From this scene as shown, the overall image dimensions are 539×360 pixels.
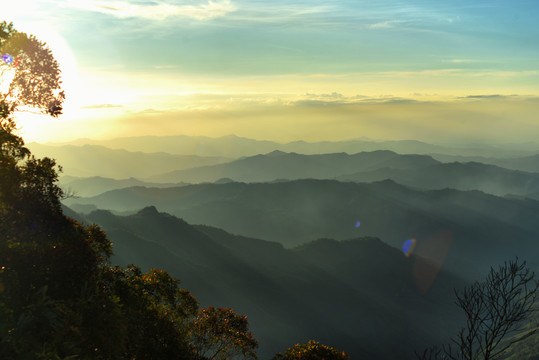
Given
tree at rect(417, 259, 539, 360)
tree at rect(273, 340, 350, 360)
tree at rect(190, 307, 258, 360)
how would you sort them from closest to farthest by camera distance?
1. tree at rect(417, 259, 539, 360)
2. tree at rect(273, 340, 350, 360)
3. tree at rect(190, 307, 258, 360)

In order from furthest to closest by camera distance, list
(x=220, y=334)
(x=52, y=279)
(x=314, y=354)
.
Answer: (x=220, y=334)
(x=314, y=354)
(x=52, y=279)

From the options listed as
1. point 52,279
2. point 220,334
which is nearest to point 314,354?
point 220,334

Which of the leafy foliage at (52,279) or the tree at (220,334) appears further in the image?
the tree at (220,334)

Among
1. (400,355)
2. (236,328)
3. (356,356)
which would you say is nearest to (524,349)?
(400,355)

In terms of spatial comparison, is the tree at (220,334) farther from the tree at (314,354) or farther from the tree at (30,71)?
the tree at (30,71)

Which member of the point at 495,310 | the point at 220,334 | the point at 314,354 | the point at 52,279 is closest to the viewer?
the point at 495,310

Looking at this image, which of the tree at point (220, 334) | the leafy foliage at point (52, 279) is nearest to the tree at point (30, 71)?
the leafy foliage at point (52, 279)

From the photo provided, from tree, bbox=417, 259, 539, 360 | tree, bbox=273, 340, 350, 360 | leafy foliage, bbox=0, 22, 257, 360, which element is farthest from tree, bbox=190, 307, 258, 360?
tree, bbox=417, 259, 539, 360

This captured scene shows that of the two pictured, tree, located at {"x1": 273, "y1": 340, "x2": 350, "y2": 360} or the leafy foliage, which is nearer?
the leafy foliage

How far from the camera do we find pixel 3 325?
12586 mm

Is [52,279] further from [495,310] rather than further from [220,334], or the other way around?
[495,310]

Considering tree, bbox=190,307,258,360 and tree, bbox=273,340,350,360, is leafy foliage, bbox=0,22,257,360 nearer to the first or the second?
tree, bbox=190,307,258,360

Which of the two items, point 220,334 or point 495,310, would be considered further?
point 220,334

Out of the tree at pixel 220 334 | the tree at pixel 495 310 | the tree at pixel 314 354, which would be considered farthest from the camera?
the tree at pixel 220 334
